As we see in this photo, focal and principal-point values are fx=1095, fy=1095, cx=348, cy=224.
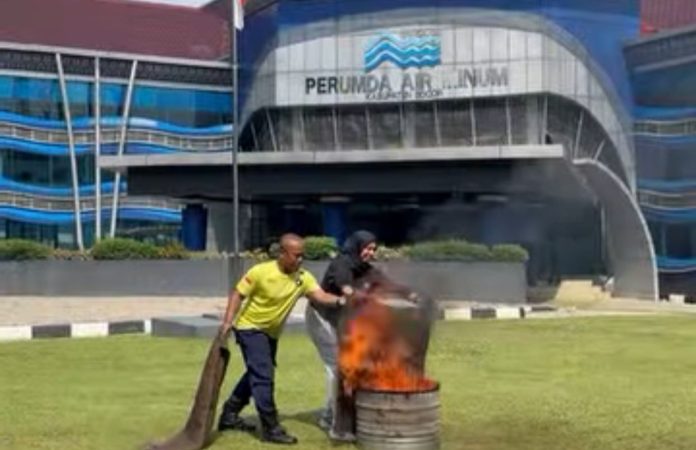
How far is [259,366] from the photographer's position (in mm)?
8477

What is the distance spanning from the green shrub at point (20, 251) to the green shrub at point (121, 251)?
64.6 inches

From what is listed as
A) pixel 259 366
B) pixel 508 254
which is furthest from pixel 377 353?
pixel 508 254

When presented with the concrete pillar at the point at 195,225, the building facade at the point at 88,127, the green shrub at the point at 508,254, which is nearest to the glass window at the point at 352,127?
the concrete pillar at the point at 195,225

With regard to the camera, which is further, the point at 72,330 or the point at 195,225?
the point at 195,225

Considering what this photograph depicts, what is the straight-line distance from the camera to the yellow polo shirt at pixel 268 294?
8.48 meters

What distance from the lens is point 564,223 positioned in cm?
3809

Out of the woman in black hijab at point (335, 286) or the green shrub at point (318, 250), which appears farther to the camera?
the green shrub at point (318, 250)

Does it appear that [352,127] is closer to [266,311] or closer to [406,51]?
[406,51]

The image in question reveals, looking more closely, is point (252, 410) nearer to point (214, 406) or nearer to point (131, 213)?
point (214, 406)

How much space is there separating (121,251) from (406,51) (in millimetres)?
19225

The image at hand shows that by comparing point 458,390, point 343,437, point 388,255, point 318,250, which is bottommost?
point 458,390

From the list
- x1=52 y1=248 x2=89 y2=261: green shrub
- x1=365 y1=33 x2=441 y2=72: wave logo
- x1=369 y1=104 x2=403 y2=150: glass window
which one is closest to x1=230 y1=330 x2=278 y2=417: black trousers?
x1=52 y1=248 x2=89 y2=261: green shrub

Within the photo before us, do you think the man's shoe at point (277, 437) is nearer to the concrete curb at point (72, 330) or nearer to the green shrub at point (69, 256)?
the concrete curb at point (72, 330)

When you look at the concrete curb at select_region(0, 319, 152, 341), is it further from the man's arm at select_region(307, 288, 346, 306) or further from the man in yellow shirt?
the man's arm at select_region(307, 288, 346, 306)
